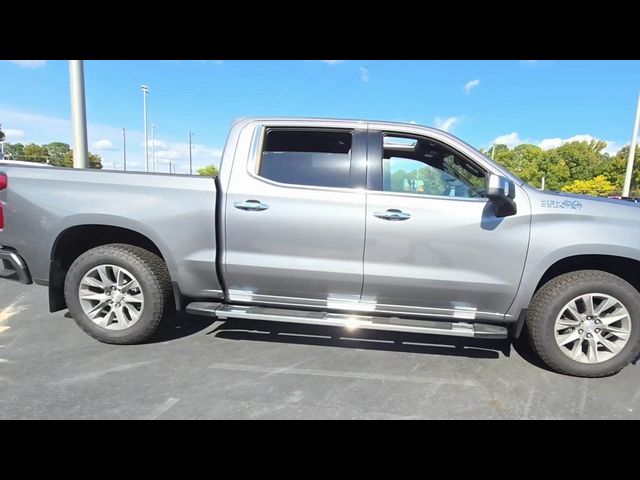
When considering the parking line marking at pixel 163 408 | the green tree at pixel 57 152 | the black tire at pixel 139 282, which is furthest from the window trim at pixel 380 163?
the green tree at pixel 57 152

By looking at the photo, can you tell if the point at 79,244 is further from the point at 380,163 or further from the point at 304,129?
the point at 380,163

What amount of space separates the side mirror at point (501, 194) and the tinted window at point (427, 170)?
190 millimetres

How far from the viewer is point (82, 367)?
3.11m

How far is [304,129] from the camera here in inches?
132

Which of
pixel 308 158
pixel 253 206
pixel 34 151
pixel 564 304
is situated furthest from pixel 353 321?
pixel 34 151

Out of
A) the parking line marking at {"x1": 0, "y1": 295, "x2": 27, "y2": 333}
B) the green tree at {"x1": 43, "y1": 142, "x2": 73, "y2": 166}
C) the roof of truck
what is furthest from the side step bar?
the green tree at {"x1": 43, "y1": 142, "x2": 73, "y2": 166}

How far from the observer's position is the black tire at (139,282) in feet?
11.1

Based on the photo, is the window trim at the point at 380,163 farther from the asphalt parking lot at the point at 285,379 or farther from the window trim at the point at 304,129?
the asphalt parking lot at the point at 285,379

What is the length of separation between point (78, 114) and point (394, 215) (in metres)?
7.28

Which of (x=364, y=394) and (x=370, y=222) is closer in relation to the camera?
(x=364, y=394)
